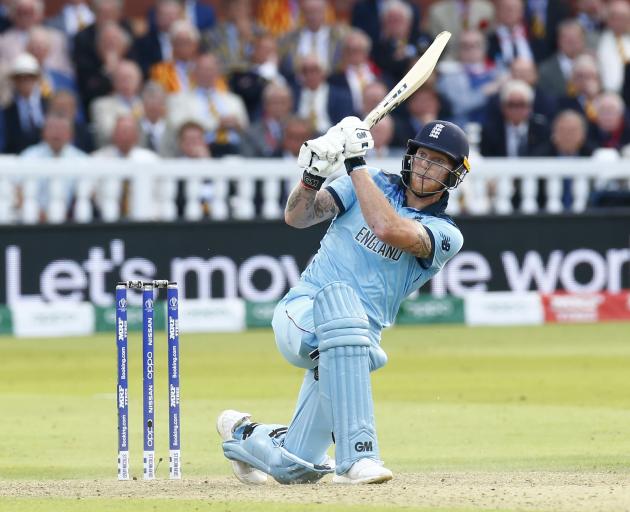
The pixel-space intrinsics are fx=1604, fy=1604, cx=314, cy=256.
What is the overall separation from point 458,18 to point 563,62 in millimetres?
1232

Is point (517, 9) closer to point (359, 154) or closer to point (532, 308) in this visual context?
point (532, 308)

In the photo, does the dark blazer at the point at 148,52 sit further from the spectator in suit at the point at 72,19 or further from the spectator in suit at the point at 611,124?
the spectator in suit at the point at 611,124

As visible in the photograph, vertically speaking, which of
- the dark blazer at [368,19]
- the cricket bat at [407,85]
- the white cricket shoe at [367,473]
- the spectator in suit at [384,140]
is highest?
the dark blazer at [368,19]

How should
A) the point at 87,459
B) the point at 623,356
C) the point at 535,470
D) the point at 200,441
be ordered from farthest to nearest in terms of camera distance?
1. the point at 623,356
2. the point at 200,441
3. the point at 87,459
4. the point at 535,470

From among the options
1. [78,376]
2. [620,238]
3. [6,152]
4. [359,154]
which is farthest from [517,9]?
[359,154]

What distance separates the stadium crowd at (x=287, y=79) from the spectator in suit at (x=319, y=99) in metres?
0.01

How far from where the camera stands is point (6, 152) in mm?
13977

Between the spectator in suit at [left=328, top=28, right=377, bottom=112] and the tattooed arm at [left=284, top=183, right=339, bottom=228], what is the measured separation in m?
8.10

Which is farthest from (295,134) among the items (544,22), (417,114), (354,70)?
(544,22)

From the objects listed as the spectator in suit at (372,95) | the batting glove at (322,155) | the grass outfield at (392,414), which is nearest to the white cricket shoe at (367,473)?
the grass outfield at (392,414)

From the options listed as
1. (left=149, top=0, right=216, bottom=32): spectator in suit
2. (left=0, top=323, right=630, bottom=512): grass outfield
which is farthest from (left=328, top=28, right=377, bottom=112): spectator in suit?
(left=0, top=323, right=630, bottom=512): grass outfield

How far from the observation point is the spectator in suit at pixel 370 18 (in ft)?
52.5

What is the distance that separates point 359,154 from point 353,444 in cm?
114

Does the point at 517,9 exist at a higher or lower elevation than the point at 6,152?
higher
